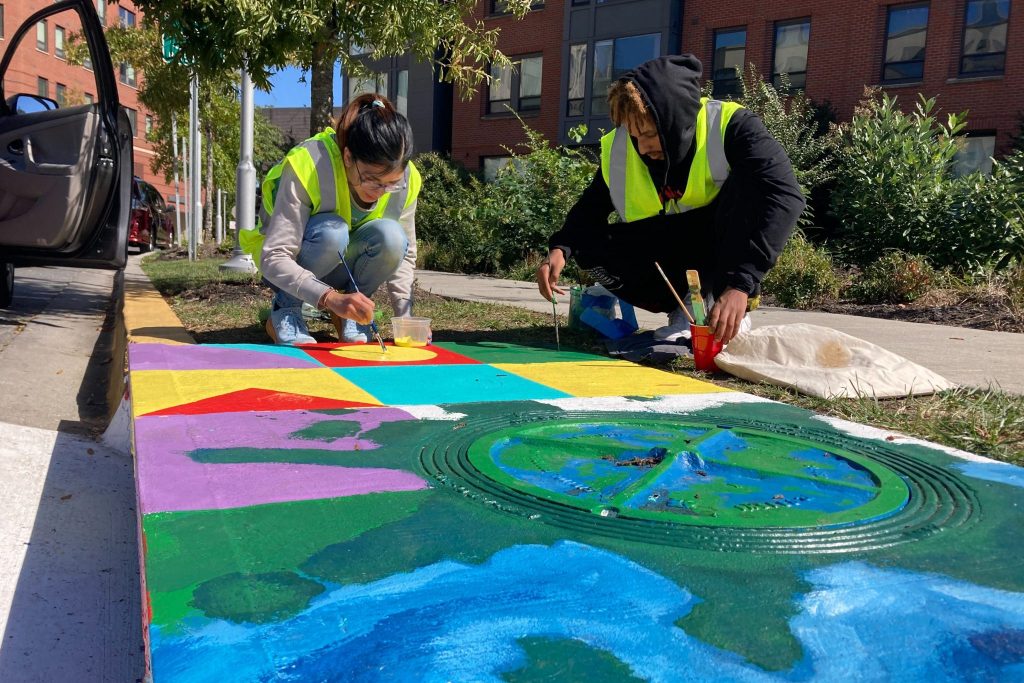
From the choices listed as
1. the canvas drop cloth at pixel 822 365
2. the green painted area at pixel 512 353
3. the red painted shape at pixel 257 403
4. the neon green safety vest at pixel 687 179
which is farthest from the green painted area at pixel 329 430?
the neon green safety vest at pixel 687 179

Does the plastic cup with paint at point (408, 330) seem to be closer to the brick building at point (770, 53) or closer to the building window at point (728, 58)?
the brick building at point (770, 53)

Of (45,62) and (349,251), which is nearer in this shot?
(349,251)

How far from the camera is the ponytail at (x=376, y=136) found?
3.32 metres

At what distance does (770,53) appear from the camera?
17062 mm

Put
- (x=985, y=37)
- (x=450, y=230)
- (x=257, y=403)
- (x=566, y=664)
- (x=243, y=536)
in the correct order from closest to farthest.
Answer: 1. (x=566, y=664)
2. (x=243, y=536)
3. (x=257, y=403)
4. (x=450, y=230)
5. (x=985, y=37)

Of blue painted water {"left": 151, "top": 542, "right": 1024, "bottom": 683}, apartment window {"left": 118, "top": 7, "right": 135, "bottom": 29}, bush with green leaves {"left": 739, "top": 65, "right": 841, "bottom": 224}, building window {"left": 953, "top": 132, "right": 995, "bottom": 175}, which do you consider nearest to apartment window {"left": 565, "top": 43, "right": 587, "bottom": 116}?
bush with green leaves {"left": 739, "top": 65, "right": 841, "bottom": 224}

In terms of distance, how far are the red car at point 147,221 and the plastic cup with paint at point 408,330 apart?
1262 centimetres

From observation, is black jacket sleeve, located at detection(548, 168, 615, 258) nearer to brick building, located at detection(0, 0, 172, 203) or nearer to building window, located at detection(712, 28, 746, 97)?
building window, located at detection(712, 28, 746, 97)

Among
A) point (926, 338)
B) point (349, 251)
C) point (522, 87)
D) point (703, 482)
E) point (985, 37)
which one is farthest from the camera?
point (522, 87)

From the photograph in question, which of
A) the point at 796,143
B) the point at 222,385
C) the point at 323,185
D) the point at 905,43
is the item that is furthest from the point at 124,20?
the point at 222,385

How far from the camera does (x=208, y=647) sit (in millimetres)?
1105

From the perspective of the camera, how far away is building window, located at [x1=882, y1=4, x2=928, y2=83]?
1528 centimetres

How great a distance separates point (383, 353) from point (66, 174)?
2601 mm

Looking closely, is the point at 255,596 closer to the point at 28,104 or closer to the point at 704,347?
the point at 704,347
